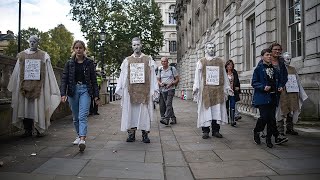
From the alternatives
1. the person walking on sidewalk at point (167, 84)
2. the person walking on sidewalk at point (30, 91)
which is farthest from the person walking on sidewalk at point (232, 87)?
the person walking on sidewalk at point (30, 91)

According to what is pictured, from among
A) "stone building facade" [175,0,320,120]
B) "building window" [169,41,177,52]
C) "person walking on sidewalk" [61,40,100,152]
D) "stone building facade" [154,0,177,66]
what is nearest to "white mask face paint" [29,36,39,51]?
"person walking on sidewalk" [61,40,100,152]

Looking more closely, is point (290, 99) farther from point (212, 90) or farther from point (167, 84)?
point (167, 84)

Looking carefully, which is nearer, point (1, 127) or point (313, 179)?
point (313, 179)

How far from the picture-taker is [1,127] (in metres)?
7.31

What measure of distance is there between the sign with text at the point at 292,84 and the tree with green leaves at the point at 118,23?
33528mm

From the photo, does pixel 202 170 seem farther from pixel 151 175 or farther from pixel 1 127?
pixel 1 127

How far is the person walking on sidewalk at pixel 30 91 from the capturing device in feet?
24.7

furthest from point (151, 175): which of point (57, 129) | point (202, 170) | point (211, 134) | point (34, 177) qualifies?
point (57, 129)

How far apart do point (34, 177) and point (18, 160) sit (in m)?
1.09

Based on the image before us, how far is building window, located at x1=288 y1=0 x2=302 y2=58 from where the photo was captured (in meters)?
11.1

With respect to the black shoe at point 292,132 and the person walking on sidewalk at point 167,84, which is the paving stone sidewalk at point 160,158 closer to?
the black shoe at point 292,132

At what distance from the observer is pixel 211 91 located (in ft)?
25.4

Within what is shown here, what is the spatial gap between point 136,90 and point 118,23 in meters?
34.9

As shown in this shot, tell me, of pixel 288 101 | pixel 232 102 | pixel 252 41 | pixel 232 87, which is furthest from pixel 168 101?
pixel 252 41
